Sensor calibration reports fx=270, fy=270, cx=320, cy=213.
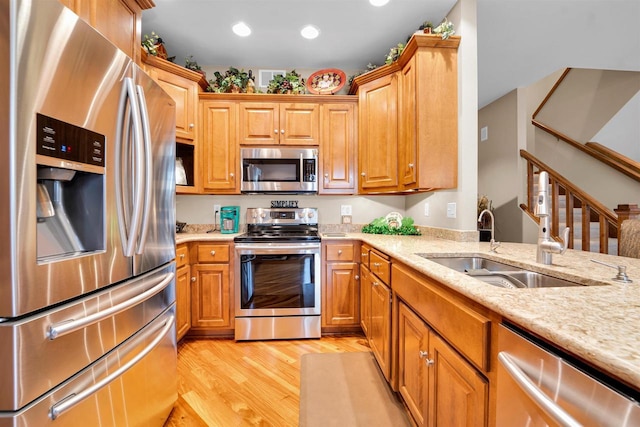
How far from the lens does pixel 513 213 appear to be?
358 centimetres

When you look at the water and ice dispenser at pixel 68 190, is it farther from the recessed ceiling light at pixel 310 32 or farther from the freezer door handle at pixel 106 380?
the recessed ceiling light at pixel 310 32

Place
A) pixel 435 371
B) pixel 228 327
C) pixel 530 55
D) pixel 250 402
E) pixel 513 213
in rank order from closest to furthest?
pixel 435 371 < pixel 250 402 < pixel 228 327 < pixel 530 55 < pixel 513 213

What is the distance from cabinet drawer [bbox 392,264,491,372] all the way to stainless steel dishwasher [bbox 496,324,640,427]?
0.07 m

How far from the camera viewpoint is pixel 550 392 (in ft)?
1.82

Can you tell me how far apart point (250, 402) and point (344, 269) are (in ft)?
3.94

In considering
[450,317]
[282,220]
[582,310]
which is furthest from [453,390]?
[282,220]

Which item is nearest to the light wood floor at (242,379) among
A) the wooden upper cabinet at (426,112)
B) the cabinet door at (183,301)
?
the cabinet door at (183,301)

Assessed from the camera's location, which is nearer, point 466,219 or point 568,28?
point 466,219

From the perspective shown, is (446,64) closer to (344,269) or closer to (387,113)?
(387,113)

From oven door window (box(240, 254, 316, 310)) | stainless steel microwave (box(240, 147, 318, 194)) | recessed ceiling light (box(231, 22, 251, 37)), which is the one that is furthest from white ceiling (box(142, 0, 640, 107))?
oven door window (box(240, 254, 316, 310))

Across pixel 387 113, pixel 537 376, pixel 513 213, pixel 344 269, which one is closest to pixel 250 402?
A: pixel 344 269

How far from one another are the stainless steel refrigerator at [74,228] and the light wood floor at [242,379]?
0.33 metres

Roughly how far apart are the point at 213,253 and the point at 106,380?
142 centimetres

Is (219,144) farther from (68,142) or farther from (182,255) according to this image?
(68,142)
